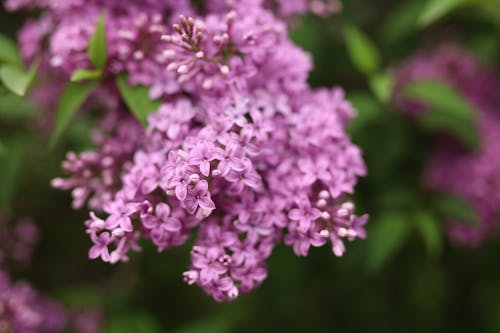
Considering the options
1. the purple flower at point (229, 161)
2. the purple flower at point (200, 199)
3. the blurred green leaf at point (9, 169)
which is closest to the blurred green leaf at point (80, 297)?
the blurred green leaf at point (9, 169)

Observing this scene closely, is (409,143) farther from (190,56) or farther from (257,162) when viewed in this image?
(190,56)

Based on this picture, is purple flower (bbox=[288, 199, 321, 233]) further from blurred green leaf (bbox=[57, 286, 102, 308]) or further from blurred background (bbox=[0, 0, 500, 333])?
blurred green leaf (bbox=[57, 286, 102, 308])

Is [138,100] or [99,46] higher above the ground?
[99,46]

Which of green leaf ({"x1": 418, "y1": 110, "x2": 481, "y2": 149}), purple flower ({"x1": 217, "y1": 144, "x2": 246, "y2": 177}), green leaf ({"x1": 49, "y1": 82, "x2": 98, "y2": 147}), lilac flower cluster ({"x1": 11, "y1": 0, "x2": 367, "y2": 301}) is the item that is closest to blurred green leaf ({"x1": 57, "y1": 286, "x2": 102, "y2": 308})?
lilac flower cluster ({"x1": 11, "y1": 0, "x2": 367, "y2": 301})

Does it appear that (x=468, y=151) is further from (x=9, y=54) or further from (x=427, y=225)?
(x=9, y=54)

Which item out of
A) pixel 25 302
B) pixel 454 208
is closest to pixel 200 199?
pixel 25 302

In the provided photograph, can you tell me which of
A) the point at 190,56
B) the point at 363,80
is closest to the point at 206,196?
the point at 190,56

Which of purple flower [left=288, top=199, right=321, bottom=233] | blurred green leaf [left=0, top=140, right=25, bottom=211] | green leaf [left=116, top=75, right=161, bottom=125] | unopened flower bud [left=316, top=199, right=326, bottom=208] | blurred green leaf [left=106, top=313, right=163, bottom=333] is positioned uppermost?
unopened flower bud [left=316, top=199, right=326, bottom=208]

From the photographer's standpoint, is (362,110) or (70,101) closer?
(70,101)
